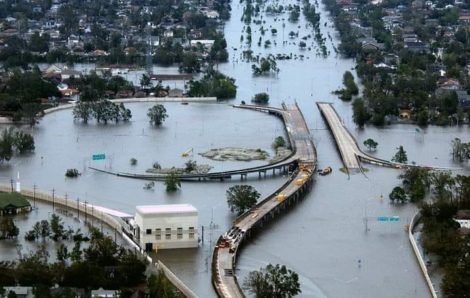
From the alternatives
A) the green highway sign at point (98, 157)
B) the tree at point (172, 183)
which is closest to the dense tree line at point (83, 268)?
the tree at point (172, 183)

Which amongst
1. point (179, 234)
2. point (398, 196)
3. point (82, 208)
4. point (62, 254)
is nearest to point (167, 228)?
point (179, 234)

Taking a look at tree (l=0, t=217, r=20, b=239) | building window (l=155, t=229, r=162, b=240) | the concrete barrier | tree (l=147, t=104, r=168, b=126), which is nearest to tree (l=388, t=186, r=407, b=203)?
the concrete barrier

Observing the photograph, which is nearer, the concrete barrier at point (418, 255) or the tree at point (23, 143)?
the concrete barrier at point (418, 255)

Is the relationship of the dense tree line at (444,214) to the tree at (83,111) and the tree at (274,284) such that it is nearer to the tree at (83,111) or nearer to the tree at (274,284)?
the tree at (274,284)

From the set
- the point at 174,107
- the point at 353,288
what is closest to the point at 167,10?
the point at 174,107

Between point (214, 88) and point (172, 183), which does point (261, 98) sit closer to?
point (214, 88)

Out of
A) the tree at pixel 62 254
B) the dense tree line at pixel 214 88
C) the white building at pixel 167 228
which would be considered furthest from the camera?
the dense tree line at pixel 214 88
